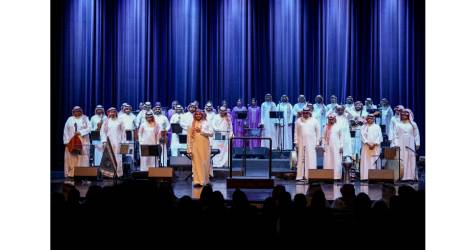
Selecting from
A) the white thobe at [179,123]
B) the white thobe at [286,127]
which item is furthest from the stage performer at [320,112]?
the white thobe at [179,123]

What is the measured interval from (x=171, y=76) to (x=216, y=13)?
2.74m

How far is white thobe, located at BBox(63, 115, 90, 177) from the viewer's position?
1664 cm

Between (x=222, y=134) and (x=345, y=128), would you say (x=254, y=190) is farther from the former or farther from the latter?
(x=222, y=134)

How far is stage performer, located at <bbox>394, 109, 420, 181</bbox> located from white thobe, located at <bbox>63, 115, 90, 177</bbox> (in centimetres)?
809

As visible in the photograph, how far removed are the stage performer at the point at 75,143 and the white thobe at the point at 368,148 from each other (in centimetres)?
713

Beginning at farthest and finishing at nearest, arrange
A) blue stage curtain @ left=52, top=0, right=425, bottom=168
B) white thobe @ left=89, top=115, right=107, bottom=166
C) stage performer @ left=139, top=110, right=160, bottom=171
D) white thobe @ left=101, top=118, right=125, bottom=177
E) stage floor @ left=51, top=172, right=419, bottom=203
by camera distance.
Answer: blue stage curtain @ left=52, top=0, right=425, bottom=168, white thobe @ left=89, top=115, right=107, bottom=166, white thobe @ left=101, top=118, right=125, bottom=177, stage performer @ left=139, top=110, right=160, bottom=171, stage floor @ left=51, top=172, right=419, bottom=203

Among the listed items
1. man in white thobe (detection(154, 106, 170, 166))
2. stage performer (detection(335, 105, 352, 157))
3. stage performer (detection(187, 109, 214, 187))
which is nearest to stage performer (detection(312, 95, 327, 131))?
stage performer (detection(335, 105, 352, 157))

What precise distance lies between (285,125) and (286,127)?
11 cm

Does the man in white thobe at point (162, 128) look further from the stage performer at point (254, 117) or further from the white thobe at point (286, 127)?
the white thobe at point (286, 127)

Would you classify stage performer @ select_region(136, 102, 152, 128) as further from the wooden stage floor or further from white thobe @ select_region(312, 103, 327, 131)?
white thobe @ select_region(312, 103, 327, 131)

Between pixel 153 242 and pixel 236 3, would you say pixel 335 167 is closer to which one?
pixel 236 3

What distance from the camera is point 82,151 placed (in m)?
16.6

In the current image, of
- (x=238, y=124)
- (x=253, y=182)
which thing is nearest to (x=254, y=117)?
(x=238, y=124)

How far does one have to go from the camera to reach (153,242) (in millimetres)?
5988
